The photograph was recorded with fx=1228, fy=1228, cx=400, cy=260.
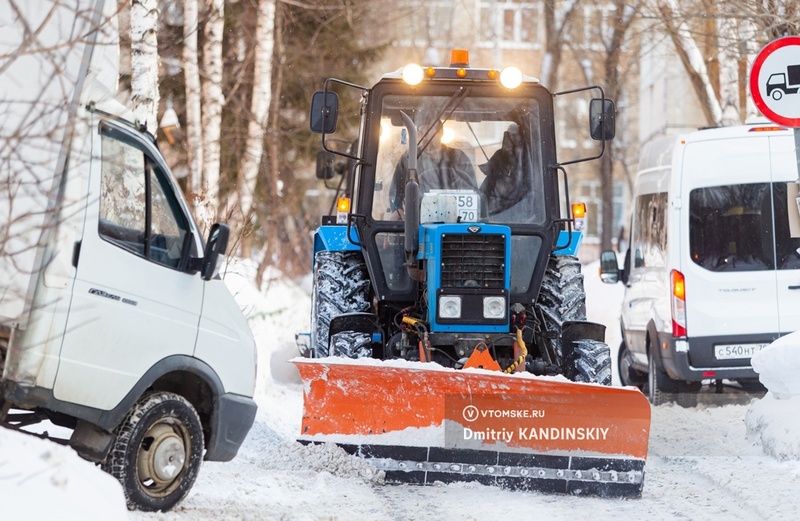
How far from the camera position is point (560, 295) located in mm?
8781

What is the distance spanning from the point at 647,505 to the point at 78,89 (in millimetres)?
3818

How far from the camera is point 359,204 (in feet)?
29.2

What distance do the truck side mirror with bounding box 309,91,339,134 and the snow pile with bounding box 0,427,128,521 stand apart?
3.88 meters

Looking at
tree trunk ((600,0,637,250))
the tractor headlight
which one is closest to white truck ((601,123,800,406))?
the tractor headlight

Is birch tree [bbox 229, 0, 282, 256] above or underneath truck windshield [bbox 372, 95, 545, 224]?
above

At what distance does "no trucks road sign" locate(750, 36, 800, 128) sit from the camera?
8.42 metres

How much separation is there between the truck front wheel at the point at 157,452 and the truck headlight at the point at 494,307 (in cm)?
242

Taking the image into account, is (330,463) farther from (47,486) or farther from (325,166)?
(325,166)

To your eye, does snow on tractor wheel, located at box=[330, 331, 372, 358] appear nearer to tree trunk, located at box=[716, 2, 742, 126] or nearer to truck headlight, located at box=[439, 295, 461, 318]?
truck headlight, located at box=[439, 295, 461, 318]

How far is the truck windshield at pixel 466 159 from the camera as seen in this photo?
28.8ft

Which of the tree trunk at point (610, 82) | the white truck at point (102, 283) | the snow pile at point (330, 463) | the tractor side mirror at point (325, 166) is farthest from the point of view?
the tree trunk at point (610, 82)

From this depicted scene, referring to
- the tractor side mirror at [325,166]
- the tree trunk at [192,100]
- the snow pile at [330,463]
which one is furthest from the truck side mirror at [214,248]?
the tree trunk at [192,100]

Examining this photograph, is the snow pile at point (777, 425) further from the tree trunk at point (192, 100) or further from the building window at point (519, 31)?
the building window at point (519, 31)

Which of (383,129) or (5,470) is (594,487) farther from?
(5,470)
